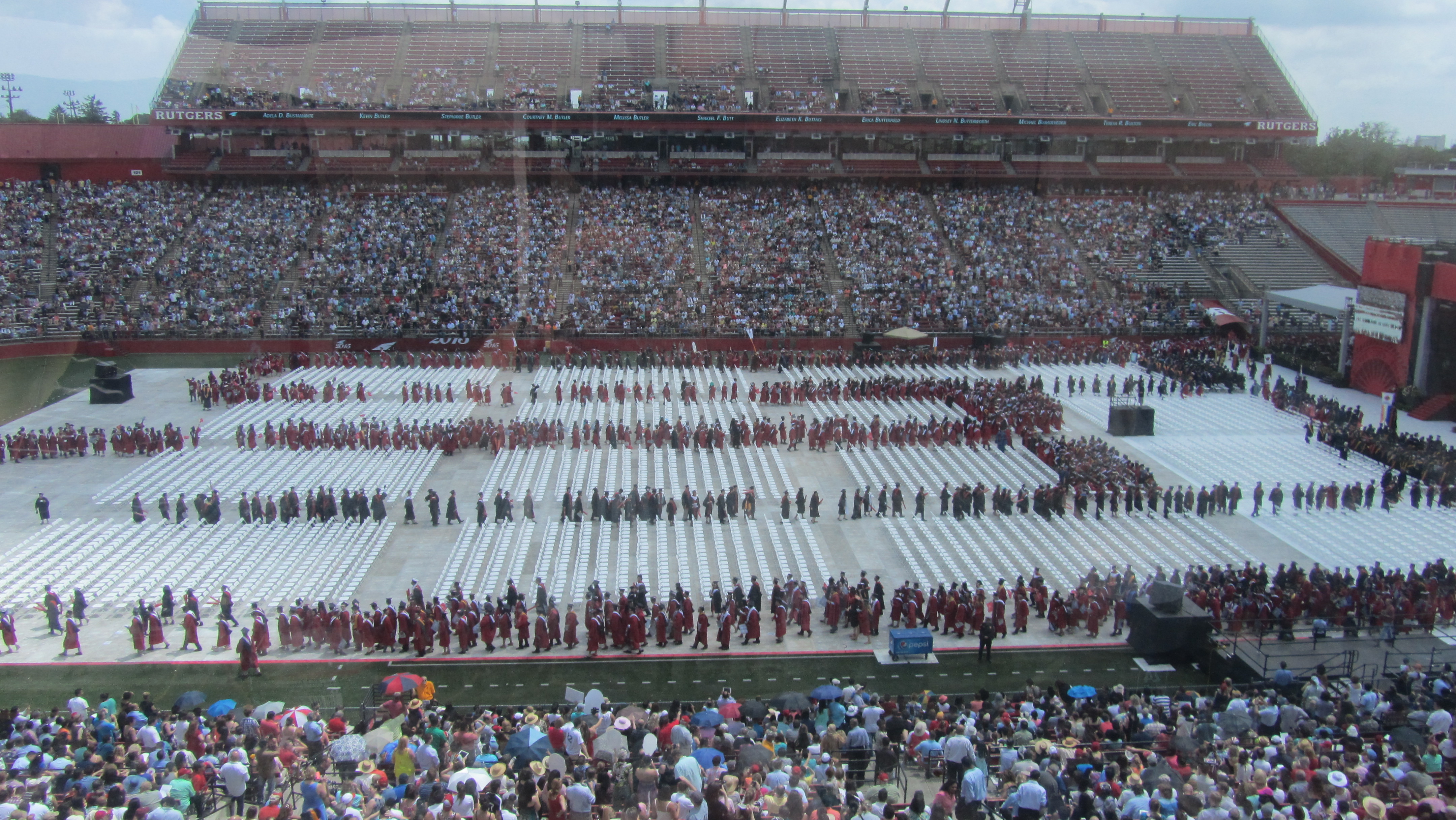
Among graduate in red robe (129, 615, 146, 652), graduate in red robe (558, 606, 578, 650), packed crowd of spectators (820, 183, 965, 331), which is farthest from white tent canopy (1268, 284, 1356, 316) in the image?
graduate in red robe (129, 615, 146, 652)

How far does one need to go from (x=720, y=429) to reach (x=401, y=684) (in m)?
16.8

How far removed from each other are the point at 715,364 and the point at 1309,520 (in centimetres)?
2176

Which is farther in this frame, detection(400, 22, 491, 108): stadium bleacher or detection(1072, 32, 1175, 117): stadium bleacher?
detection(1072, 32, 1175, 117): stadium bleacher

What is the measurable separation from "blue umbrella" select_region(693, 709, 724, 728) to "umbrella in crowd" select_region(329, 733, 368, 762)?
3.92 m

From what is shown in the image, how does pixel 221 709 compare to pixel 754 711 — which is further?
pixel 221 709

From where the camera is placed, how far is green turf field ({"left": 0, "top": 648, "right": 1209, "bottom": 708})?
16938mm

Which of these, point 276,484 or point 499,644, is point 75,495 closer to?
point 276,484

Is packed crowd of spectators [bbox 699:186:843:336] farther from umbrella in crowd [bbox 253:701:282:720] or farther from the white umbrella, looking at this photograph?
the white umbrella

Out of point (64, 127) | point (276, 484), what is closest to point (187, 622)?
point (276, 484)

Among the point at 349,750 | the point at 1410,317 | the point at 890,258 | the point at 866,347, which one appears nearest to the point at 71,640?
the point at 349,750

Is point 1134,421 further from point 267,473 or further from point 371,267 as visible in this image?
point 371,267

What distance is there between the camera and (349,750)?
39.8ft

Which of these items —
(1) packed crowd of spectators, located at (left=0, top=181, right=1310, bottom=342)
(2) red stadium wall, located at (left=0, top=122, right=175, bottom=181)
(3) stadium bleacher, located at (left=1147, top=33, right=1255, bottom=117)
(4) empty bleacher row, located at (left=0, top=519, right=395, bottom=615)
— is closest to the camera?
(4) empty bleacher row, located at (left=0, top=519, right=395, bottom=615)

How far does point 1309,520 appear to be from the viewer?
982 inches
